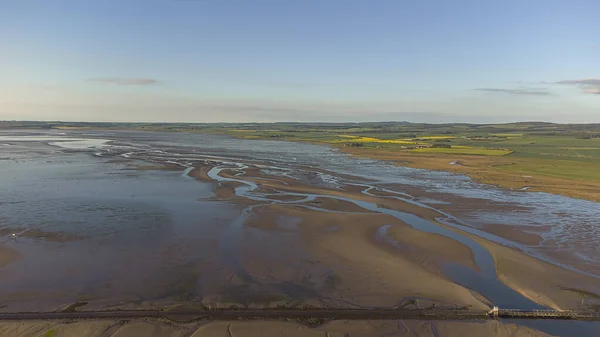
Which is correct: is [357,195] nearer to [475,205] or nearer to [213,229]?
[475,205]

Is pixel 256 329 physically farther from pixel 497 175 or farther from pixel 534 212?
pixel 497 175

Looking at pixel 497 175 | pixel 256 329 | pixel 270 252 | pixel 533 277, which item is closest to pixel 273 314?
pixel 256 329

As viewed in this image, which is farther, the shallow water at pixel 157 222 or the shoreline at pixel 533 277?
the shallow water at pixel 157 222

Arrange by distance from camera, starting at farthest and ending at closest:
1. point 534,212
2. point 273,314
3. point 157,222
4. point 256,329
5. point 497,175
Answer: point 497,175
point 534,212
point 157,222
point 273,314
point 256,329

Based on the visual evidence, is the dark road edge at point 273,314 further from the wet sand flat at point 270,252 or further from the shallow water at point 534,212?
the shallow water at point 534,212

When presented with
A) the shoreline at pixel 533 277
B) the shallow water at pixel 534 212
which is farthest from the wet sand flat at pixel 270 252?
the shallow water at pixel 534 212

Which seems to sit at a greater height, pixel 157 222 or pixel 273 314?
pixel 157 222

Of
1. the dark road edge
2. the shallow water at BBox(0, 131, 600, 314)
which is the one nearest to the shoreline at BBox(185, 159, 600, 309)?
the shallow water at BBox(0, 131, 600, 314)

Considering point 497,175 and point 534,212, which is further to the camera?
point 497,175

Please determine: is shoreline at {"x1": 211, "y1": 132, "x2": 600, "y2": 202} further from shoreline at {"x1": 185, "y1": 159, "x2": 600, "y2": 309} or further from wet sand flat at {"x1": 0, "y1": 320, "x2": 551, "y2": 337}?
wet sand flat at {"x1": 0, "y1": 320, "x2": 551, "y2": 337}

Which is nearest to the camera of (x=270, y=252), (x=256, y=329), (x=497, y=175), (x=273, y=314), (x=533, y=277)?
(x=256, y=329)

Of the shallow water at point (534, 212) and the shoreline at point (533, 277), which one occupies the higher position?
the shallow water at point (534, 212)
